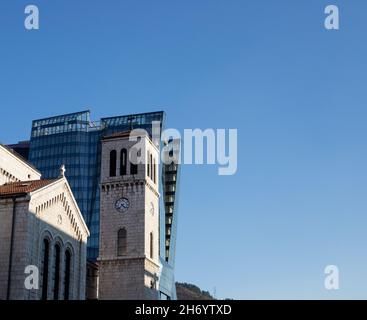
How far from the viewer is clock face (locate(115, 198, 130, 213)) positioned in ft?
196

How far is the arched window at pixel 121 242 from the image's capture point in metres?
58.8

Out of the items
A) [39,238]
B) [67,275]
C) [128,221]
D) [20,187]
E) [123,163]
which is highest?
[123,163]

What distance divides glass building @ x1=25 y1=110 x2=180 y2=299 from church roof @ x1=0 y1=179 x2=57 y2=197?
2906 inches

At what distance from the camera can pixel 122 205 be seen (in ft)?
197

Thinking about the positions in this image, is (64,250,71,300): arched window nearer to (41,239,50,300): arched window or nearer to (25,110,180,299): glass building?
(41,239,50,300): arched window

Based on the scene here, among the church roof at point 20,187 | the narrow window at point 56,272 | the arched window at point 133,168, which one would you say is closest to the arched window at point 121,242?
the arched window at point 133,168

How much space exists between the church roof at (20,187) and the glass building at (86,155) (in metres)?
73.8

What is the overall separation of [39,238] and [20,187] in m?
4.22

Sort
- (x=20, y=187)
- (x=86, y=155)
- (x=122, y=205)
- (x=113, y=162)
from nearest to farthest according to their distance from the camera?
(x=20, y=187), (x=122, y=205), (x=113, y=162), (x=86, y=155)

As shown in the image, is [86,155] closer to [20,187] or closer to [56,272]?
[20,187]

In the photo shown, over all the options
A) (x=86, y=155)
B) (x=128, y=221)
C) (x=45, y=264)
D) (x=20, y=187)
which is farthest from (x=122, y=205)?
(x=86, y=155)

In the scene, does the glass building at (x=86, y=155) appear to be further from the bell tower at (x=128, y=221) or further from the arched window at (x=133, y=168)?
the arched window at (x=133, y=168)

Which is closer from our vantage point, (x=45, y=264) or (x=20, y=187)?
→ (x=45, y=264)
